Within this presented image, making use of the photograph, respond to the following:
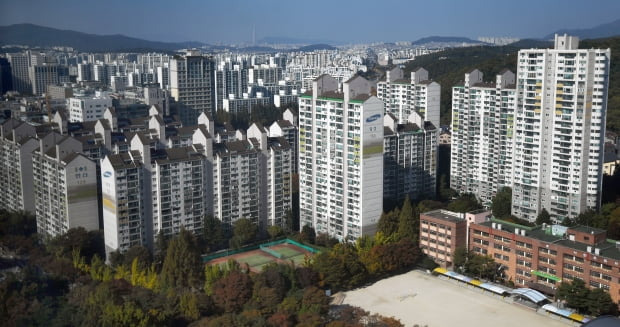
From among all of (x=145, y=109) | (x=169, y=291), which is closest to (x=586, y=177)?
(x=169, y=291)

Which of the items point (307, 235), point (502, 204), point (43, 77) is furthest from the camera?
point (43, 77)

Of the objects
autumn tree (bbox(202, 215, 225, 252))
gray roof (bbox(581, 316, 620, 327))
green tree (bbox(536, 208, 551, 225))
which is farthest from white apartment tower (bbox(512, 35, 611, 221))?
gray roof (bbox(581, 316, 620, 327))

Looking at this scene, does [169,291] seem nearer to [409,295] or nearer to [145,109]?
[409,295]

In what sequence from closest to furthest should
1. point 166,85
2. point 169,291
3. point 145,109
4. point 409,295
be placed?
1. point 169,291
2. point 409,295
3. point 145,109
4. point 166,85

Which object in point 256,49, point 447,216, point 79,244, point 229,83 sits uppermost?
point 256,49

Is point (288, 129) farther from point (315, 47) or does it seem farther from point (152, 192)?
point (315, 47)

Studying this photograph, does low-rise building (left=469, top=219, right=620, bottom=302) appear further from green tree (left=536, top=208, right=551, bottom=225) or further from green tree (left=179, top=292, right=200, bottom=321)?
green tree (left=179, top=292, right=200, bottom=321)

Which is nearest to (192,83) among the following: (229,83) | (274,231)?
(229,83)
